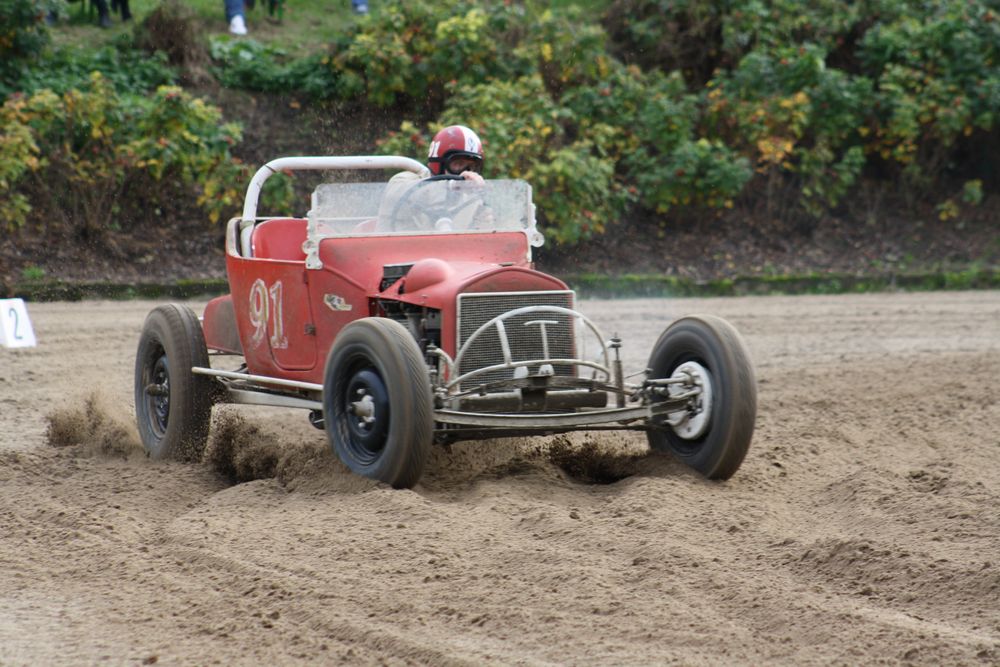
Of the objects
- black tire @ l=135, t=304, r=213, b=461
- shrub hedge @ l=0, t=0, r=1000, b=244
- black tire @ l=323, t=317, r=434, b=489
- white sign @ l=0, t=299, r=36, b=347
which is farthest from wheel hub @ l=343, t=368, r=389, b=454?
shrub hedge @ l=0, t=0, r=1000, b=244

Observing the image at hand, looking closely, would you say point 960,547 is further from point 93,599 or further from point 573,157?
point 573,157

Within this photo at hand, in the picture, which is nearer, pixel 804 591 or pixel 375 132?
pixel 804 591

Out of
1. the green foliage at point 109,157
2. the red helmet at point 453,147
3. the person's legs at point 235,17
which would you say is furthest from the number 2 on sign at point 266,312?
the person's legs at point 235,17

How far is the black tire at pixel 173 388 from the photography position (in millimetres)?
7254

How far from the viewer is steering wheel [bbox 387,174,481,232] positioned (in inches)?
278

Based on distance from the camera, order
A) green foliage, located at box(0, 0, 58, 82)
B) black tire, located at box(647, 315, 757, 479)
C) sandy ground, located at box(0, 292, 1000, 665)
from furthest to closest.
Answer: green foliage, located at box(0, 0, 58, 82) → black tire, located at box(647, 315, 757, 479) → sandy ground, located at box(0, 292, 1000, 665)

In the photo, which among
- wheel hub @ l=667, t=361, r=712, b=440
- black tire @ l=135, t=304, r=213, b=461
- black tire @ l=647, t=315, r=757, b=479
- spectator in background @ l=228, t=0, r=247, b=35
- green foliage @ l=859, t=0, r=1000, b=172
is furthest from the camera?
spectator in background @ l=228, t=0, r=247, b=35

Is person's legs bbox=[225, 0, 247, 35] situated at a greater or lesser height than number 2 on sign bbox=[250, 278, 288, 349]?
greater

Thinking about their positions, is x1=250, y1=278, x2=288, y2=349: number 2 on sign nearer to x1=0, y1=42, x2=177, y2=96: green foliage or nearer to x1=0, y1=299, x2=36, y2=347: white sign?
x1=0, y1=299, x2=36, y2=347: white sign

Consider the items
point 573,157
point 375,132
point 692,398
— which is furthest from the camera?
point 375,132

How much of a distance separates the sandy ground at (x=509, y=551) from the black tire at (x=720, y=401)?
120mm

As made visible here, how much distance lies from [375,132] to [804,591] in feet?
41.1

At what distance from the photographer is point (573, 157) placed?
14.9 m

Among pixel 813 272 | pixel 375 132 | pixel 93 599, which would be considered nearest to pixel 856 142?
pixel 813 272
